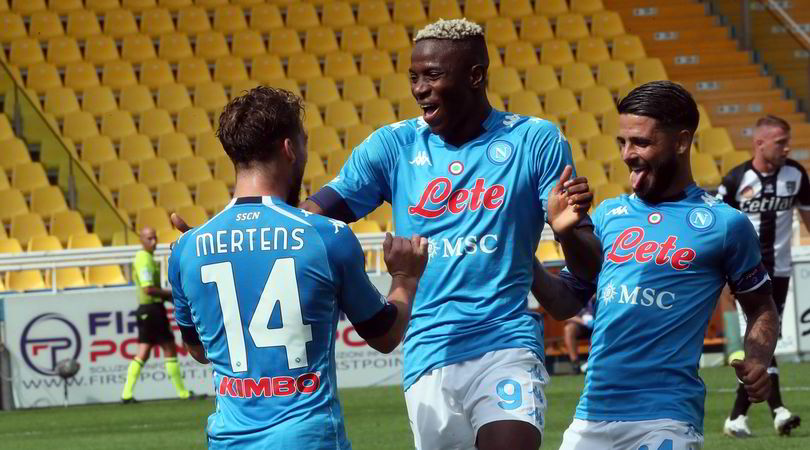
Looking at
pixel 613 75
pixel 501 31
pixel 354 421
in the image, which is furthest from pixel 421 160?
pixel 501 31

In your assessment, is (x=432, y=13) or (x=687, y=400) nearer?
(x=687, y=400)

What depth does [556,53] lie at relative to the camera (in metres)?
23.0

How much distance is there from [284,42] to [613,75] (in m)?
5.36

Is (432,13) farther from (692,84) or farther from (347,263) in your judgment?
(347,263)

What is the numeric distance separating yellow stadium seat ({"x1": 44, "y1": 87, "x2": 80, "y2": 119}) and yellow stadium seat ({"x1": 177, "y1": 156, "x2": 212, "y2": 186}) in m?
1.94

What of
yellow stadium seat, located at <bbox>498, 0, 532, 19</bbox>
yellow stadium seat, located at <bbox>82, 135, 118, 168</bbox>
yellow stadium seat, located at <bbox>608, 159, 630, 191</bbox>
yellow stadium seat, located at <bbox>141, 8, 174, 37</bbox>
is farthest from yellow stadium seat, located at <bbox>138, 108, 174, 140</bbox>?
yellow stadium seat, located at <bbox>608, 159, 630, 191</bbox>

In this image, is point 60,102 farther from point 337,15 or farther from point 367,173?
point 367,173

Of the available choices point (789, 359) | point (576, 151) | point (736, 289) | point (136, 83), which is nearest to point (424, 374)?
point (736, 289)

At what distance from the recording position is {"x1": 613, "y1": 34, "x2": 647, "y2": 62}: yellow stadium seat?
2294 centimetres

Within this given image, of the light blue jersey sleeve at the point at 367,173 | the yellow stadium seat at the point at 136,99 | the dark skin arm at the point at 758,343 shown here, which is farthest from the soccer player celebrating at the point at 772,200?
the yellow stadium seat at the point at 136,99

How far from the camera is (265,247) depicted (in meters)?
3.94

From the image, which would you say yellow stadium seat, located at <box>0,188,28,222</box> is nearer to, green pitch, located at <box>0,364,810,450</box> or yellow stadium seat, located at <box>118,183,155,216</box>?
yellow stadium seat, located at <box>118,183,155,216</box>

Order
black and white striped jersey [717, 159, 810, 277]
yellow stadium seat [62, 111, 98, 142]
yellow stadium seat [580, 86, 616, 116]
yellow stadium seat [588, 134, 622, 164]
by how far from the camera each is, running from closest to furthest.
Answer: black and white striped jersey [717, 159, 810, 277], yellow stadium seat [62, 111, 98, 142], yellow stadium seat [588, 134, 622, 164], yellow stadium seat [580, 86, 616, 116]

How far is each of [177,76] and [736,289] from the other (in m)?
18.1
